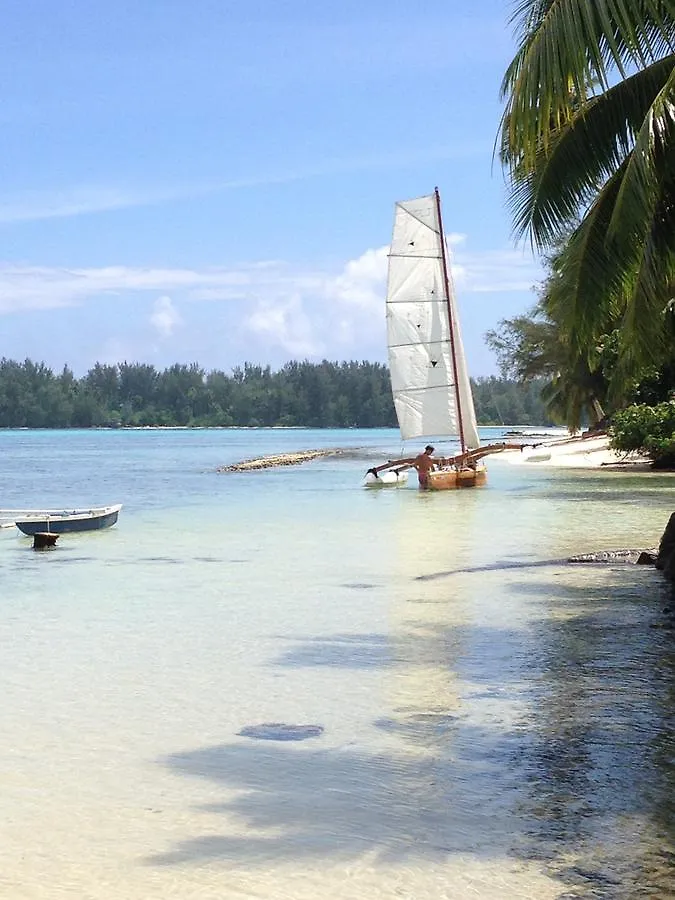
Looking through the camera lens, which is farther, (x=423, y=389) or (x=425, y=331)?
(x=423, y=389)

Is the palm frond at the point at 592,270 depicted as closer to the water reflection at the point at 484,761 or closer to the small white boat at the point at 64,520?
the water reflection at the point at 484,761

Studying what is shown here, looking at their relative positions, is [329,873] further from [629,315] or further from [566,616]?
[629,315]

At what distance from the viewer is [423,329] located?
3494 cm

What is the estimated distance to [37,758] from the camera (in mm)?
6805

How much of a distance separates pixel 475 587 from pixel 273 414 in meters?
173

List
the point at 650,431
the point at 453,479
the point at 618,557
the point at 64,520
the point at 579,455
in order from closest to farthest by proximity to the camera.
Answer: the point at 618,557
the point at 64,520
the point at 453,479
the point at 650,431
the point at 579,455

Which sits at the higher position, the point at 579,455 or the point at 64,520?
the point at 64,520

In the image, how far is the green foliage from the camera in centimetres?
3684

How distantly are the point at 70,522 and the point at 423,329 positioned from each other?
16668 mm

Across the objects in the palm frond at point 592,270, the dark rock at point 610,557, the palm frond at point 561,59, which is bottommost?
the dark rock at point 610,557

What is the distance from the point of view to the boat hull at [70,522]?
1991cm

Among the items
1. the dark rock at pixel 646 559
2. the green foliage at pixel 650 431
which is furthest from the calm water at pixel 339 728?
the green foliage at pixel 650 431

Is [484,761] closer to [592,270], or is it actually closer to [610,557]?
[592,270]

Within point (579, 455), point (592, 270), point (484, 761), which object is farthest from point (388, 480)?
point (484, 761)
